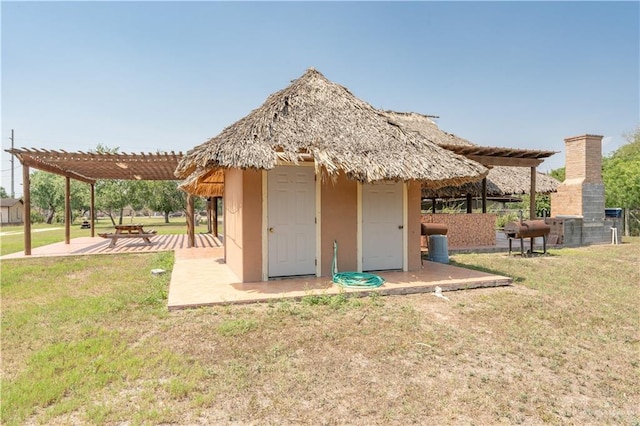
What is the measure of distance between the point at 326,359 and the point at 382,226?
4653 millimetres

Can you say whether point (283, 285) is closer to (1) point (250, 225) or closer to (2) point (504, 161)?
(1) point (250, 225)

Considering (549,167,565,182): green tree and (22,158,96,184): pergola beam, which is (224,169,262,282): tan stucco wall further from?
(549,167,565,182): green tree

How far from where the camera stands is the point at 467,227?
14.0m

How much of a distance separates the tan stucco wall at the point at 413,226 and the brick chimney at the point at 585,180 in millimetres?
11265

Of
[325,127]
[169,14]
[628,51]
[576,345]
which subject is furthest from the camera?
[628,51]

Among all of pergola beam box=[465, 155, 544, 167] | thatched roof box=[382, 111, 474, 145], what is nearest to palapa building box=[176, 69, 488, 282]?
pergola beam box=[465, 155, 544, 167]

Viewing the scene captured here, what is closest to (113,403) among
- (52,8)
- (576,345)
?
(576,345)

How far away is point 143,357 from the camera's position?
3.78 metres

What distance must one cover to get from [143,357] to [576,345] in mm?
5191

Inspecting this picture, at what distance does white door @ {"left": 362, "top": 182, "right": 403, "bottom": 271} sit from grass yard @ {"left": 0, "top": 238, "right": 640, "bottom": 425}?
5.79 ft

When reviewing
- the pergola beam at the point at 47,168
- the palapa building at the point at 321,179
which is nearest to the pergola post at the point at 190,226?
the pergola beam at the point at 47,168

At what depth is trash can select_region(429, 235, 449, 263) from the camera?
33.3 ft

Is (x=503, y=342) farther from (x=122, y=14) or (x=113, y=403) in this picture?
(x=122, y=14)

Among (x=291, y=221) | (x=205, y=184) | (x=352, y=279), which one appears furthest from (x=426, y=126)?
(x=352, y=279)
